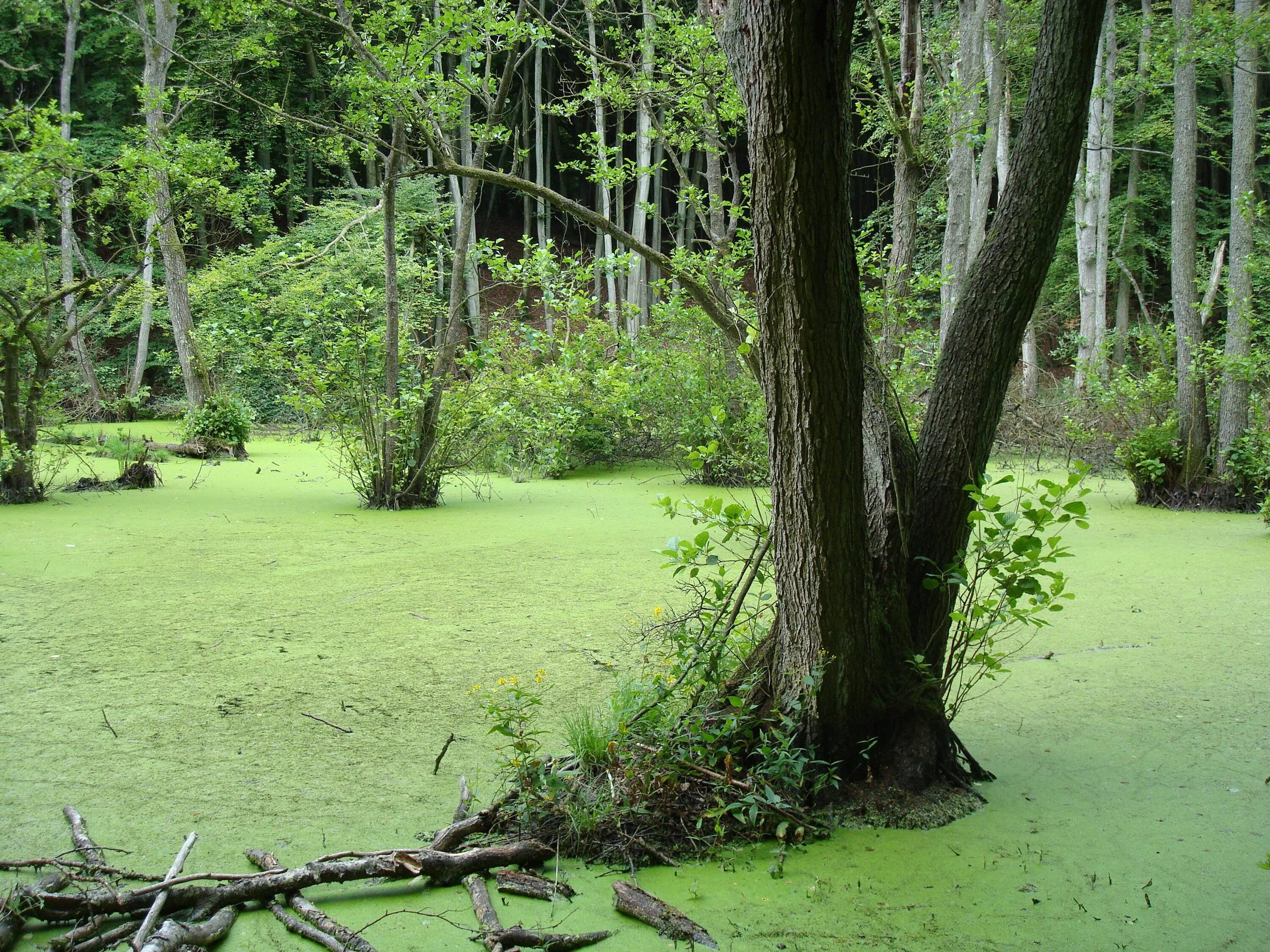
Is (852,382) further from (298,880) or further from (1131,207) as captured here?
(1131,207)

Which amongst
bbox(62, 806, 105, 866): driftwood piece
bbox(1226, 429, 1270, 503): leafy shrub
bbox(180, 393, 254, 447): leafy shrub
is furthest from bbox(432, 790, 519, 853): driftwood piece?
bbox(180, 393, 254, 447): leafy shrub

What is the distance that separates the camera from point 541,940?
1.73 meters

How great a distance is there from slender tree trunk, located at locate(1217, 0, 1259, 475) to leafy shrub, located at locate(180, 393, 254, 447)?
983 cm

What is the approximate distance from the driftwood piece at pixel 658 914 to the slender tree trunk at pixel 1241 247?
6.96 meters

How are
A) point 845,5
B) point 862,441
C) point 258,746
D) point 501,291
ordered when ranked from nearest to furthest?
point 845,5 → point 862,441 → point 258,746 → point 501,291

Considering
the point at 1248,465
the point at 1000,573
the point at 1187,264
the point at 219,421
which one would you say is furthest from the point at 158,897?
the point at 219,421

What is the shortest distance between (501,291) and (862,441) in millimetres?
20916

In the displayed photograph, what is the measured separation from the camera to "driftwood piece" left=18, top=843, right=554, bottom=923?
5.82ft

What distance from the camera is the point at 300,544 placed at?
571cm

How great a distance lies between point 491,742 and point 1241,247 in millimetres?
7439

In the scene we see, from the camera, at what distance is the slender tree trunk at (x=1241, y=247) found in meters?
7.09

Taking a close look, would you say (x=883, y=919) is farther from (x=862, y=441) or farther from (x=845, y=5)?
(x=845, y=5)

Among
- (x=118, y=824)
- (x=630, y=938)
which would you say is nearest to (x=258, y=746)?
(x=118, y=824)

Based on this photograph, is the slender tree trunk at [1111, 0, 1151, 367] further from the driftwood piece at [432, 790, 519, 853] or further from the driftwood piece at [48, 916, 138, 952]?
the driftwood piece at [48, 916, 138, 952]
